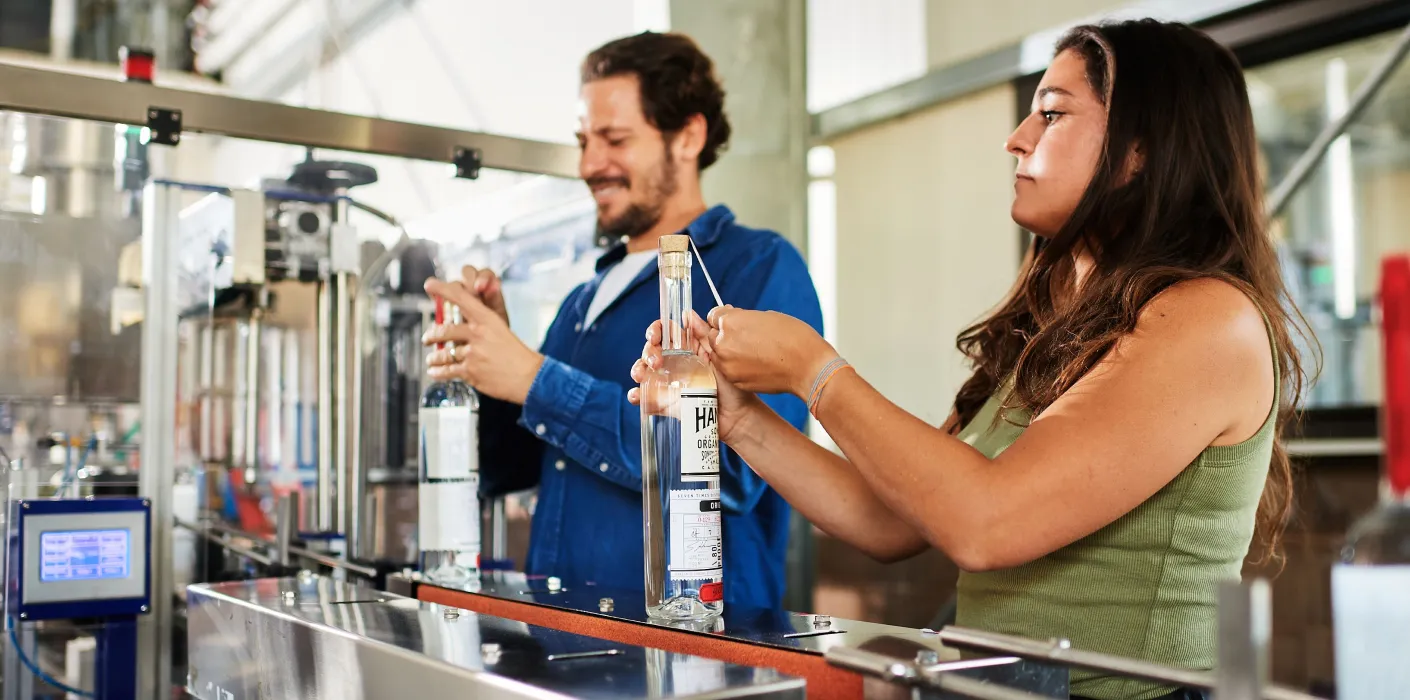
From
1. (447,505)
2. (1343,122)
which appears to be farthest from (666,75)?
(1343,122)

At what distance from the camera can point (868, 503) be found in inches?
51.1

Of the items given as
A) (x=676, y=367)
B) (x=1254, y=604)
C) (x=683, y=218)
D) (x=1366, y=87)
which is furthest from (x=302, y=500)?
(x=1366, y=87)

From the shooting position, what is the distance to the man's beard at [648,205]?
1.83 metres

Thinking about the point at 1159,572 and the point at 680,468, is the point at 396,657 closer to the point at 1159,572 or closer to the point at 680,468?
the point at 680,468

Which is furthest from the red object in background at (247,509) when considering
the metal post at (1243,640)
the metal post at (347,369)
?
the metal post at (1243,640)

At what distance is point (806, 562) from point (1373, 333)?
5.08ft

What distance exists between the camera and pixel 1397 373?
0.47 metres

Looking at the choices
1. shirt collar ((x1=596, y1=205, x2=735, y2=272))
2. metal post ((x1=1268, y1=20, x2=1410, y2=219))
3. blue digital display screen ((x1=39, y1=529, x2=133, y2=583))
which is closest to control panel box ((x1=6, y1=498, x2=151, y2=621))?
blue digital display screen ((x1=39, y1=529, x2=133, y2=583))

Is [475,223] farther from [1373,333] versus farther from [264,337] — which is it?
[1373,333]

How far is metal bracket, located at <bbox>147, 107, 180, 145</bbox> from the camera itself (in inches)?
73.7

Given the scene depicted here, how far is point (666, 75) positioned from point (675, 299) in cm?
95

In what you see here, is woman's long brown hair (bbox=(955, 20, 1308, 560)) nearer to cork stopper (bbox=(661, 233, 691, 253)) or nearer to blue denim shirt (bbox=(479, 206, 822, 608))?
cork stopper (bbox=(661, 233, 691, 253))

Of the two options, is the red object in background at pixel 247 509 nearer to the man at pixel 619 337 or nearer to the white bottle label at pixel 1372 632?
the man at pixel 619 337

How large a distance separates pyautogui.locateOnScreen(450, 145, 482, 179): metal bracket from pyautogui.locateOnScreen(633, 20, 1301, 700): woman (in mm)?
1166
